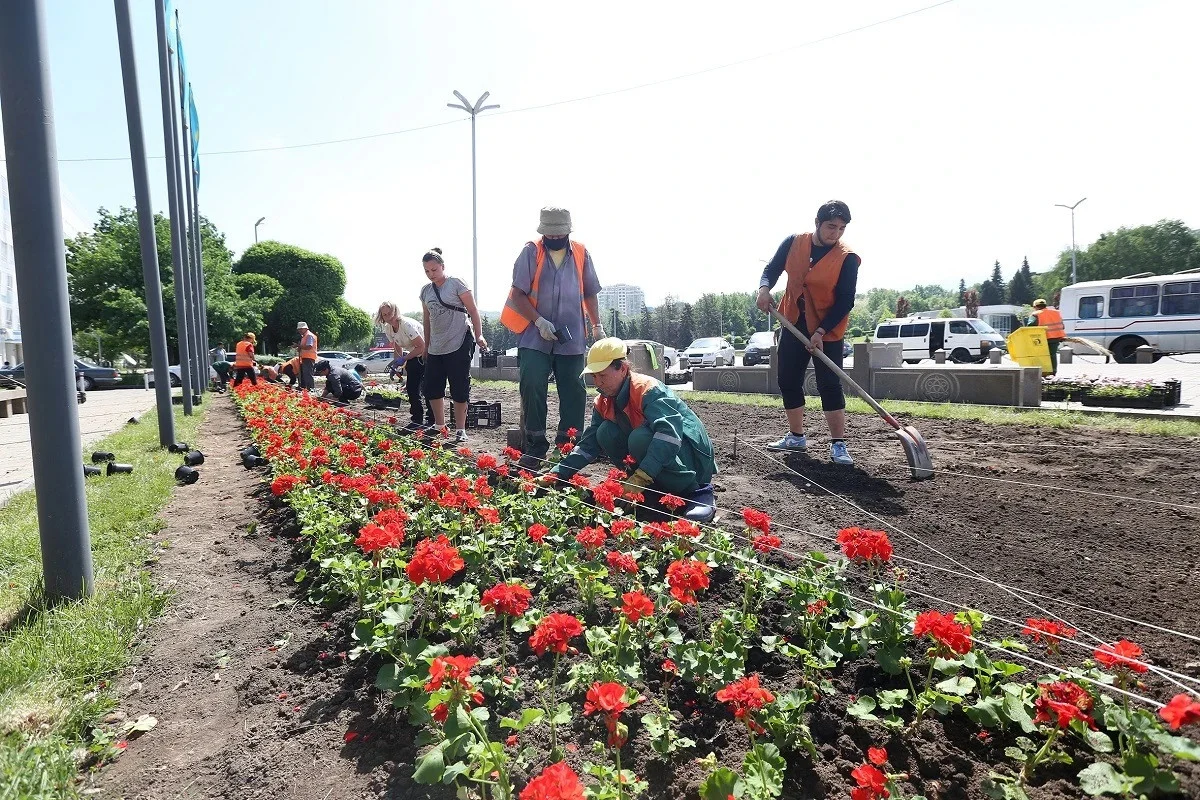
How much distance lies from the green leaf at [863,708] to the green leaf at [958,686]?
186 millimetres

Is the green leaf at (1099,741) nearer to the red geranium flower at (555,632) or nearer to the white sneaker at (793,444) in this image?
the red geranium flower at (555,632)

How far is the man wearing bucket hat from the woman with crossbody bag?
1368 millimetres

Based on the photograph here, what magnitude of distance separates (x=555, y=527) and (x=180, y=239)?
Answer: 394 inches

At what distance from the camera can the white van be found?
21.7 metres

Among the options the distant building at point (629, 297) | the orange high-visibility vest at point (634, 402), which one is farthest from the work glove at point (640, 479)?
the distant building at point (629, 297)

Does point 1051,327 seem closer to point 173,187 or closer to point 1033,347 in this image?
point 1033,347

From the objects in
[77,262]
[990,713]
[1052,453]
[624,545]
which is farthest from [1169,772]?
[77,262]

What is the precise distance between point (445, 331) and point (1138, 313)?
22.0 m

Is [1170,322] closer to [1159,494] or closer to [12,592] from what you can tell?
[1159,494]

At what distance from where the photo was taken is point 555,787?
1.15 meters

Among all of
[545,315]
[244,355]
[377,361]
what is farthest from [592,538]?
[377,361]

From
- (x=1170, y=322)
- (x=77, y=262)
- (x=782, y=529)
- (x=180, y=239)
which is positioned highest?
(x=77, y=262)

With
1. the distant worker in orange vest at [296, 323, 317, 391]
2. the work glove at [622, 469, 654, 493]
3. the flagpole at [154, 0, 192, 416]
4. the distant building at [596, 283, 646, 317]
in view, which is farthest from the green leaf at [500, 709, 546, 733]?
the distant building at [596, 283, 646, 317]

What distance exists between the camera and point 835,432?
5305 mm
